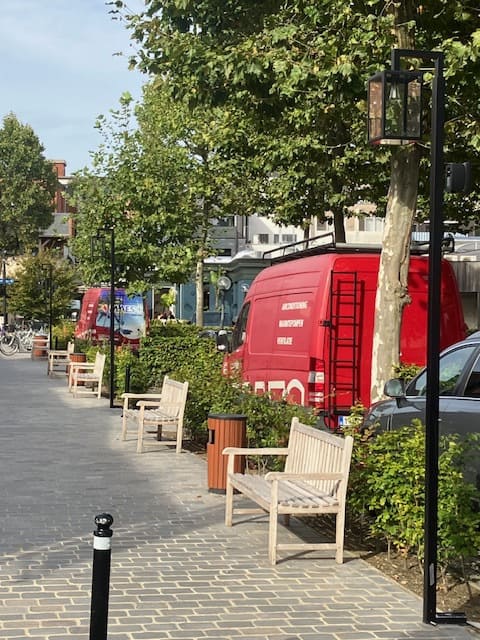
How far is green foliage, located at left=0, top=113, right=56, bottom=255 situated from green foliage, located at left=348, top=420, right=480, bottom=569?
80700 millimetres

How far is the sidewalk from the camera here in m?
5.52

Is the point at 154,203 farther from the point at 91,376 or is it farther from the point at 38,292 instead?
the point at 38,292

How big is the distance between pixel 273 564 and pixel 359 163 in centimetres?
1565

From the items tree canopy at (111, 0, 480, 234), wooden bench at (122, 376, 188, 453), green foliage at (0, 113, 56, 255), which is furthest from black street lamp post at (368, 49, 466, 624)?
green foliage at (0, 113, 56, 255)

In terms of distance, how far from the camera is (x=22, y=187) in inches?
3440

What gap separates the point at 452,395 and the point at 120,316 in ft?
85.1

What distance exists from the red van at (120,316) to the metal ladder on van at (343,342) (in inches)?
804

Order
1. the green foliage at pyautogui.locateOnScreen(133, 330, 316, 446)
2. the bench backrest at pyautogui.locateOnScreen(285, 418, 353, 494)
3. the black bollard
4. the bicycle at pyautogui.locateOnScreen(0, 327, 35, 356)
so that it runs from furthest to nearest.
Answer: the bicycle at pyautogui.locateOnScreen(0, 327, 35, 356)
the green foliage at pyautogui.locateOnScreen(133, 330, 316, 446)
the bench backrest at pyautogui.locateOnScreen(285, 418, 353, 494)
the black bollard

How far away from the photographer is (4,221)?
86688 mm

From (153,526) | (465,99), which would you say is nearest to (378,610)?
(153,526)

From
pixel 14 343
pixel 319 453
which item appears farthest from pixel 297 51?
pixel 14 343

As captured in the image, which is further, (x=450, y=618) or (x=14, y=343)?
(x=14, y=343)

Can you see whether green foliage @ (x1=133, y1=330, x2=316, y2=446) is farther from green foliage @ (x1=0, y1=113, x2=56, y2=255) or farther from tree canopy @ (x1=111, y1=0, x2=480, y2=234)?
green foliage @ (x1=0, y1=113, x2=56, y2=255)

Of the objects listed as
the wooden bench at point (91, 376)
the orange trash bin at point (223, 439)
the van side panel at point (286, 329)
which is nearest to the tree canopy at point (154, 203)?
the wooden bench at point (91, 376)
